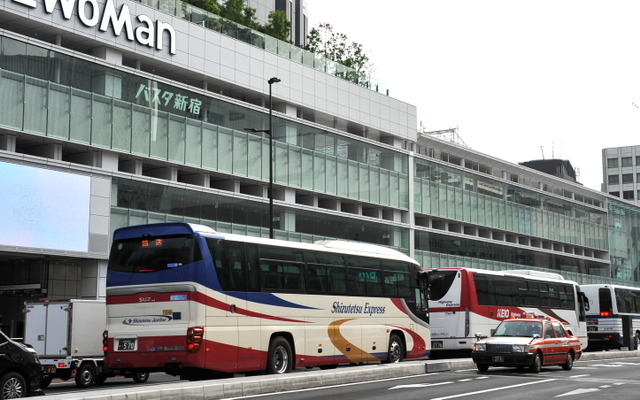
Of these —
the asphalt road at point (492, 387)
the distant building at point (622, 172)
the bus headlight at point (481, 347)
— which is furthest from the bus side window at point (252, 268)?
the distant building at point (622, 172)

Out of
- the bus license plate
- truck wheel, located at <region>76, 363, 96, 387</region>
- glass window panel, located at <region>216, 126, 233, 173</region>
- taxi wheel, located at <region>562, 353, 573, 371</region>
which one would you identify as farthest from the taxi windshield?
glass window panel, located at <region>216, 126, 233, 173</region>

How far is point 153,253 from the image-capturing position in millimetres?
19938

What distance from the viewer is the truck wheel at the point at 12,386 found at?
52.7 feet

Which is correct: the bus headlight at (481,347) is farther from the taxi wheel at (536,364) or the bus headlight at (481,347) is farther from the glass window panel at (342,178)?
the glass window panel at (342,178)

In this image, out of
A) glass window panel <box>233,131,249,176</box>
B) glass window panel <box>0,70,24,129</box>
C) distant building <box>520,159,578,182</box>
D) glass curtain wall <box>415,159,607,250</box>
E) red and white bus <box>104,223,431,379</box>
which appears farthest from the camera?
distant building <box>520,159,578,182</box>

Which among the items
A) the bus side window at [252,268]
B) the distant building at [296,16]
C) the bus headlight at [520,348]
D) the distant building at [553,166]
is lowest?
the bus headlight at [520,348]

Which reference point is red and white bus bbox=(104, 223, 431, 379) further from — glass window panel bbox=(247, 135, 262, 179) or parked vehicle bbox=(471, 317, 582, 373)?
glass window panel bbox=(247, 135, 262, 179)

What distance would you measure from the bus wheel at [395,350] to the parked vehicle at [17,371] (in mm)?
12098

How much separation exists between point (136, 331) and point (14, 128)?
59.4 ft

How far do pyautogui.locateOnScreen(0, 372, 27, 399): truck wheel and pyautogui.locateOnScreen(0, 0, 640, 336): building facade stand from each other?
19061 mm

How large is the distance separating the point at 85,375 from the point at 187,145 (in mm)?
19726

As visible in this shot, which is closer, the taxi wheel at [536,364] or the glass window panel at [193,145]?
the taxi wheel at [536,364]

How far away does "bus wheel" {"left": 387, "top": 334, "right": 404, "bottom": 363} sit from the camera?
86.4ft

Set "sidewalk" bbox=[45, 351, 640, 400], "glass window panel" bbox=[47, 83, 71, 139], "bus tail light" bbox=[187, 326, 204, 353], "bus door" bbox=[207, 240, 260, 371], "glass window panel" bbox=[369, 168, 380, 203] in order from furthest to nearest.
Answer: "glass window panel" bbox=[369, 168, 380, 203], "glass window panel" bbox=[47, 83, 71, 139], "bus door" bbox=[207, 240, 260, 371], "bus tail light" bbox=[187, 326, 204, 353], "sidewalk" bbox=[45, 351, 640, 400]
